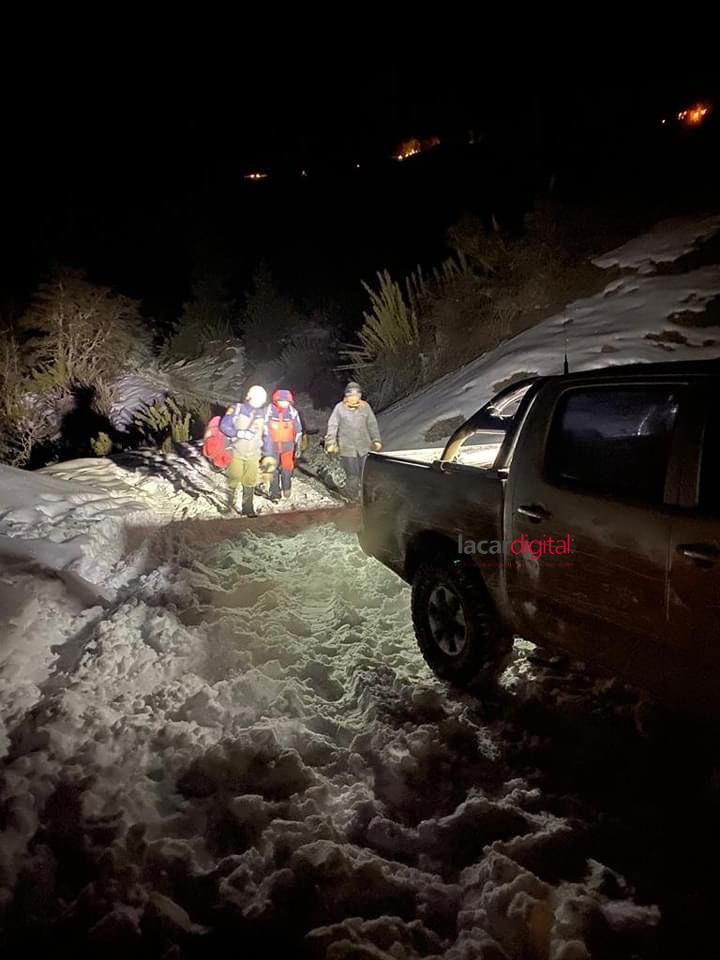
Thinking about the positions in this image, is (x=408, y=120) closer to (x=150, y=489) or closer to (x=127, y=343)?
(x=127, y=343)

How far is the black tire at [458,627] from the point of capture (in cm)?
367

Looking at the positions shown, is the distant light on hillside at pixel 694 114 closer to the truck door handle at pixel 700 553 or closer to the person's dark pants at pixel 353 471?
the person's dark pants at pixel 353 471

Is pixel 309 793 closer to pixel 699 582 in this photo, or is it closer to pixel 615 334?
pixel 699 582

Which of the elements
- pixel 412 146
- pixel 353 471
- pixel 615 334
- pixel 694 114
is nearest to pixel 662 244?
pixel 615 334

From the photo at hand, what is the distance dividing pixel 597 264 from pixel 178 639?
10.5 metres

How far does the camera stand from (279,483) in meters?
8.87

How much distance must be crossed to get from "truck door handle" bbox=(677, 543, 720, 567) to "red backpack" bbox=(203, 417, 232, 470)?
5.83 meters

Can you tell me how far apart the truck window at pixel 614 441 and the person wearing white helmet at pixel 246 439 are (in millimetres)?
5035

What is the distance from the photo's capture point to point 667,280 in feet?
34.1

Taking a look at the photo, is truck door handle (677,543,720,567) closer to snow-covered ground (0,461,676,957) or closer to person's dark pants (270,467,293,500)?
snow-covered ground (0,461,676,957)

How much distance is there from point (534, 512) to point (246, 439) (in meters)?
5.08

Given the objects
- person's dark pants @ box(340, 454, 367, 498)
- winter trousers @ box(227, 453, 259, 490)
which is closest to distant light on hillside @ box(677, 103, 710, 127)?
person's dark pants @ box(340, 454, 367, 498)

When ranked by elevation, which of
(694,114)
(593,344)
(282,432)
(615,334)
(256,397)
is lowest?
(282,432)

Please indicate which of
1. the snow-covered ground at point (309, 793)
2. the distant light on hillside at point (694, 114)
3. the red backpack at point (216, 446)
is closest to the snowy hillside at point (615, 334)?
the red backpack at point (216, 446)
